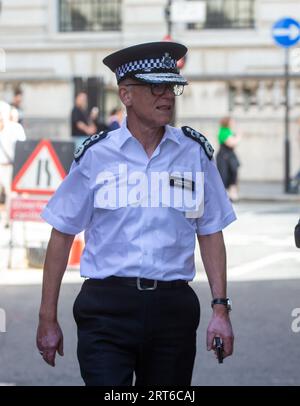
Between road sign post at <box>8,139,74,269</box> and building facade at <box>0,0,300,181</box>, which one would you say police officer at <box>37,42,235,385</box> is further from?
building facade at <box>0,0,300,181</box>

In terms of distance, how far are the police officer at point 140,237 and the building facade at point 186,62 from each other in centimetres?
2230

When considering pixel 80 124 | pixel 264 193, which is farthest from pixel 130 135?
pixel 264 193

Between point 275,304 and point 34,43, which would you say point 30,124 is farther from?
point 275,304

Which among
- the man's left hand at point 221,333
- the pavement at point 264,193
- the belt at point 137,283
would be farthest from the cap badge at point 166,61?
the pavement at point 264,193

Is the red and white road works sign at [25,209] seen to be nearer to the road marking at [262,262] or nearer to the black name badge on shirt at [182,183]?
the road marking at [262,262]

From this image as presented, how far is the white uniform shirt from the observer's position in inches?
173

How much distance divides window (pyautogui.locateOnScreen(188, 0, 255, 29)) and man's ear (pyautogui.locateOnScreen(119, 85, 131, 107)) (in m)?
25.9

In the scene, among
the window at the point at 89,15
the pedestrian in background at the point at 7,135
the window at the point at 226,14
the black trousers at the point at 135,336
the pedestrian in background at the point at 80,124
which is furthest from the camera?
the window at the point at 89,15

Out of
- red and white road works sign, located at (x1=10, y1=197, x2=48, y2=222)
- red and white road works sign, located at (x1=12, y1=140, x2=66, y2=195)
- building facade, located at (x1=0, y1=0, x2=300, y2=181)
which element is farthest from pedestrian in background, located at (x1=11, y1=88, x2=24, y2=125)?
red and white road works sign, located at (x1=12, y1=140, x2=66, y2=195)

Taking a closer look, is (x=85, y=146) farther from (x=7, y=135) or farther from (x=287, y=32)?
(x=287, y=32)

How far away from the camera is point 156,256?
439 centimetres

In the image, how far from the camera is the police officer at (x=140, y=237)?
14.2ft

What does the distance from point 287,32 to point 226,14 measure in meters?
6.61
